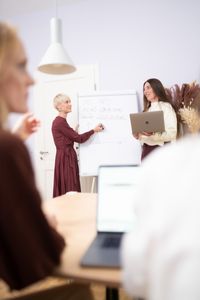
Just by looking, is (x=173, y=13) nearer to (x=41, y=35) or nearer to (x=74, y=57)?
(x=74, y=57)

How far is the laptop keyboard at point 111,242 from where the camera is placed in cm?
105

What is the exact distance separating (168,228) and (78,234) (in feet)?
2.26

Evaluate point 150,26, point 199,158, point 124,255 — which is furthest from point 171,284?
point 150,26

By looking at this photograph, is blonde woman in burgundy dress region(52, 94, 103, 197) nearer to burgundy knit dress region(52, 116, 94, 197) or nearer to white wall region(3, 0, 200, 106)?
burgundy knit dress region(52, 116, 94, 197)

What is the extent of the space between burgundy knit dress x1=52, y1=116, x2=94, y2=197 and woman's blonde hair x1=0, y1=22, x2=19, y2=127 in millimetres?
2829

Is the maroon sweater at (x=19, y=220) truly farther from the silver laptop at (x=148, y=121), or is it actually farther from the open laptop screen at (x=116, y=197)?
the silver laptop at (x=148, y=121)

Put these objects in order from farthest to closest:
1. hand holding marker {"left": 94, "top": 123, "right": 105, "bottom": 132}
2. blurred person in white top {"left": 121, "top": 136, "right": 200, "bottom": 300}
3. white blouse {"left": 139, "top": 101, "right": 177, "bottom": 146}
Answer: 1. hand holding marker {"left": 94, "top": 123, "right": 105, "bottom": 132}
2. white blouse {"left": 139, "top": 101, "right": 177, "bottom": 146}
3. blurred person in white top {"left": 121, "top": 136, "right": 200, "bottom": 300}

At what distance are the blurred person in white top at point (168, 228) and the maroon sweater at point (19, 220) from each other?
0.28 meters

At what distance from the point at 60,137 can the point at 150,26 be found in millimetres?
1726

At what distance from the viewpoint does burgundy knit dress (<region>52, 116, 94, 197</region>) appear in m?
3.78

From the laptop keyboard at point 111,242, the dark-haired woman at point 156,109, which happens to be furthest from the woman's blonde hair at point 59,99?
the laptop keyboard at point 111,242

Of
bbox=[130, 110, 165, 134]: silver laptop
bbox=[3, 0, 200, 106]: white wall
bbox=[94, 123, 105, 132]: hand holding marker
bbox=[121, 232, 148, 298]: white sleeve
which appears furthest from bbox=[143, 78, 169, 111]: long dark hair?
bbox=[121, 232, 148, 298]: white sleeve

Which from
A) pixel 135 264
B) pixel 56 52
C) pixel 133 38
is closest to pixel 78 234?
pixel 135 264

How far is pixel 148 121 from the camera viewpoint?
3.18 meters
